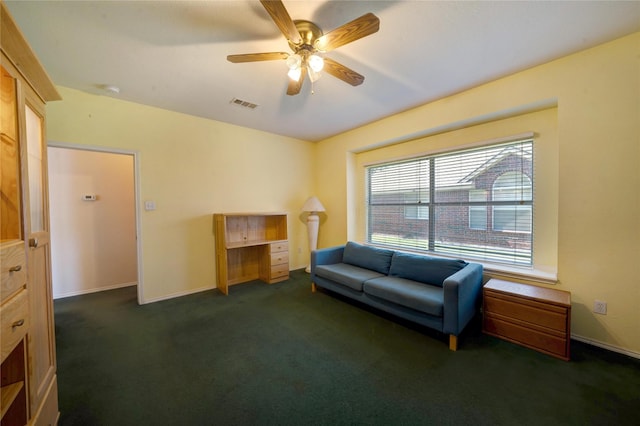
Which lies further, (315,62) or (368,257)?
(368,257)

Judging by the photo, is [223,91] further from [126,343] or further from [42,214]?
[126,343]

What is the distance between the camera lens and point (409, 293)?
2398mm

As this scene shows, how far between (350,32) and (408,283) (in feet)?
7.91

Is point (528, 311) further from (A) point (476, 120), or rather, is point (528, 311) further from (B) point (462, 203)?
(A) point (476, 120)

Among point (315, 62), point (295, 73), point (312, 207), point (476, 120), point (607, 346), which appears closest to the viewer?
point (315, 62)

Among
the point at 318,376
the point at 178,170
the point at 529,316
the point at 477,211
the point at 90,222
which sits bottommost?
the point at 318,376

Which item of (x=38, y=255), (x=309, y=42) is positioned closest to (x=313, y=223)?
(x=309, y=42)

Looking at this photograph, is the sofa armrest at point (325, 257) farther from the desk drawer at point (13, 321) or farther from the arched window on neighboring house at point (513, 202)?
the desk drawer at point (13, 321)

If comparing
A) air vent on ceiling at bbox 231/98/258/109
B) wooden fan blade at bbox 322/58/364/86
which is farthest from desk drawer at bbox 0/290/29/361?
air vent on ceiling at bbox 231/98/258/109

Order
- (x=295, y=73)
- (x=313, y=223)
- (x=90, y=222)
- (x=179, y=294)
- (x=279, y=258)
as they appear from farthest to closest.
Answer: (x=313, y=223) < (x=279, y=258) < (x=90, y=222) < (x=179, y=294) < (x=295, y=73)

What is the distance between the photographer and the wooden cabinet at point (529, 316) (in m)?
1.97

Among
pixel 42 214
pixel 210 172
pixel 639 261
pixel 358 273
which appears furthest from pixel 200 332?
pixel 639 261

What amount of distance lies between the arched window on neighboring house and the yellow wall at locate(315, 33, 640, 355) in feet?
1.40

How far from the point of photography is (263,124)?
154 inches
